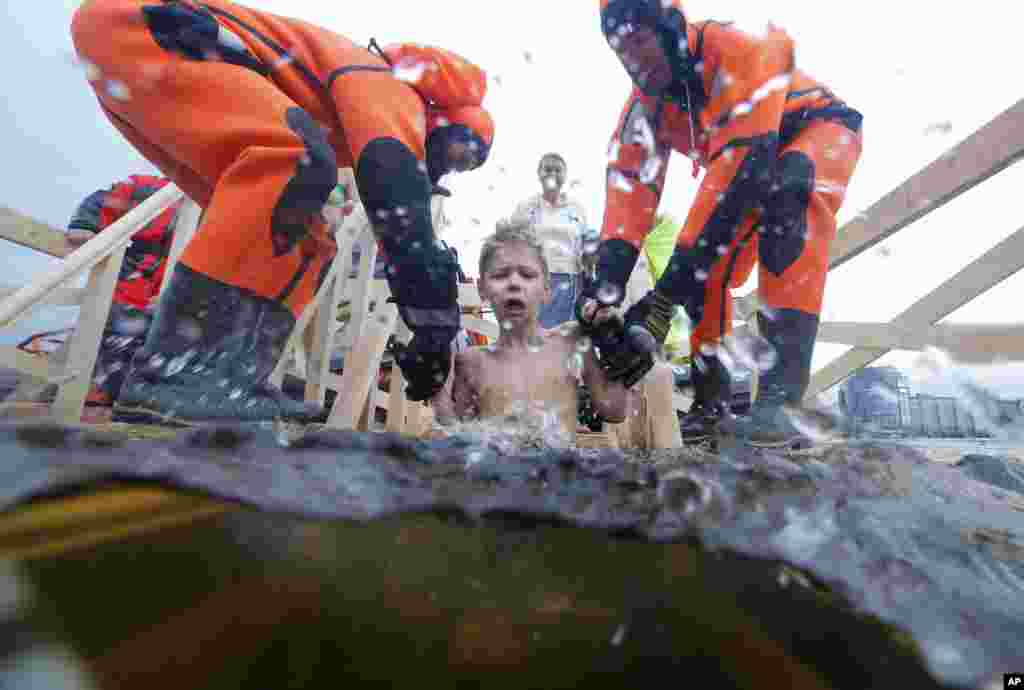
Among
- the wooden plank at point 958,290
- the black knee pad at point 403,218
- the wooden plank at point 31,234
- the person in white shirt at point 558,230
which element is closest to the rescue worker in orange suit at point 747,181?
the black knee pad at point 403,218

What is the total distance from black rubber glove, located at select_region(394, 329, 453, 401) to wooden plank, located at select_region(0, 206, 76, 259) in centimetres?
203

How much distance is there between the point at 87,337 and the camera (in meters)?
2.10

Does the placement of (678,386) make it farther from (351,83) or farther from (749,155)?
(351,83)

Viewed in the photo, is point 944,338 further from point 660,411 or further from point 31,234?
point 31,234

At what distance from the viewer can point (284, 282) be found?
1651mm

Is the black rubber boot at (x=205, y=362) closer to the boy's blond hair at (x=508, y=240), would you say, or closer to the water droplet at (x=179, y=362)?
the water droplet at (x=179, y=362)

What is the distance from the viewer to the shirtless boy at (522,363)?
2.33 meters

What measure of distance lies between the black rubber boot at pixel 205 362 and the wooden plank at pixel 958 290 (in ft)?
10.5

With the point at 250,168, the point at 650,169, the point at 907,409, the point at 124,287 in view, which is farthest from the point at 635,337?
the point at 907,409

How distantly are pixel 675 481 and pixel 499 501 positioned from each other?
32 centimetres

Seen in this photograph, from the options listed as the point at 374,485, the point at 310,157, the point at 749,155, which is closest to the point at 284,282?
the point at 310,157

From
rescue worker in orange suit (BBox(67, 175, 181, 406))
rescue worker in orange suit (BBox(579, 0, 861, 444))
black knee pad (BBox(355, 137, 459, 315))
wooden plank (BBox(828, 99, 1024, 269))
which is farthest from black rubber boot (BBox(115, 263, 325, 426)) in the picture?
wooden plank (BBox(828, 99, 1024, 269))

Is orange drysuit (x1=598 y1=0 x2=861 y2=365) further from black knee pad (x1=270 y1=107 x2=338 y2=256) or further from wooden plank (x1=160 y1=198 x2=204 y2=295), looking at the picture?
wooden plank (x1=160 y1=198 x2=204 y2=295)

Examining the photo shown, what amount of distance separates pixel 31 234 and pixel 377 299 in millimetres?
1793
